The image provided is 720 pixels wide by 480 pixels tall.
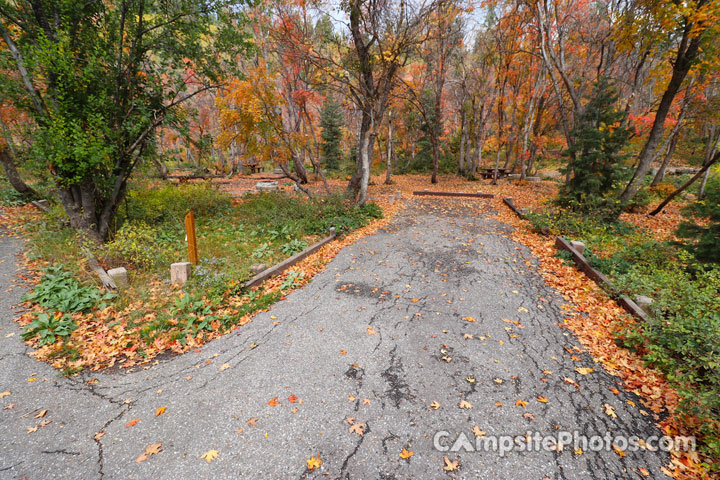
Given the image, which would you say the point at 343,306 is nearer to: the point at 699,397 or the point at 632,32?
the point at 699,397

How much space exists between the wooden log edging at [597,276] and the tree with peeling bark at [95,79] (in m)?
10.3

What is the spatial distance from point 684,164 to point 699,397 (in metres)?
32.1

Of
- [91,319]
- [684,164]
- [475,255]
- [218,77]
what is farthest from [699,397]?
[684,164]

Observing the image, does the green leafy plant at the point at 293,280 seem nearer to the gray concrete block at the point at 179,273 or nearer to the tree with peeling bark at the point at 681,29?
the gray concrete block at the point at 179,273

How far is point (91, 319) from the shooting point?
4496mm

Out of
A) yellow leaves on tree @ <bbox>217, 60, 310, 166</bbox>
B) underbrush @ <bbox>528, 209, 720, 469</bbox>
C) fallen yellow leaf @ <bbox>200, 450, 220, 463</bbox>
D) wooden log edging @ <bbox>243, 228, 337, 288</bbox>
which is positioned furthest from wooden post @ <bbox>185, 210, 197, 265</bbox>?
underbrush @ <bbox>528, 209, 720, 469</bbox>

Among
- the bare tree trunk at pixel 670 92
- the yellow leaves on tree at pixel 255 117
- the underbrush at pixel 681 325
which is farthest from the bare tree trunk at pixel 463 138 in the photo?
the underbrush at pixel 681 325

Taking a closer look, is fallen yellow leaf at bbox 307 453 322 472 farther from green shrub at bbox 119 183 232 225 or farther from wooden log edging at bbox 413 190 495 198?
wooden log edging at bbox 413 190 495 198

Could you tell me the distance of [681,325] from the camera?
3465 mm

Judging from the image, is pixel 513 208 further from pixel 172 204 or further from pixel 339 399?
pixel 172 204

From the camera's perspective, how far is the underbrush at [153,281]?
4.11 m

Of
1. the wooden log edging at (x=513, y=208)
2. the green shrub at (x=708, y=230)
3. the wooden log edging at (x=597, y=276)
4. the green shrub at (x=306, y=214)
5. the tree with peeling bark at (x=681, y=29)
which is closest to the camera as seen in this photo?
the wooden log edging at (x=597, y=276)

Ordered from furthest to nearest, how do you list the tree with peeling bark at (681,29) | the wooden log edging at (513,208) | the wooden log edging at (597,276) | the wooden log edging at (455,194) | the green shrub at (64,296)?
the wooden log edging at (455,194) → the wooden log edging at (513,208) → the tree with peeling bark at (681,29) → the green shrub at (64,296) → the wooden log edging at (597,276)

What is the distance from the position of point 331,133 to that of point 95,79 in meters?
20.8
